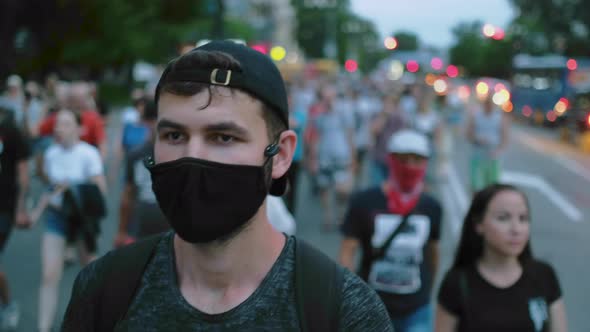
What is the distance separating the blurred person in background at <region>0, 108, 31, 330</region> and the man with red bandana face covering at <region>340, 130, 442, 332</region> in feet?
9.11

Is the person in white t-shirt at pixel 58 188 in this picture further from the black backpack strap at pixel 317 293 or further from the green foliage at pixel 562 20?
the green foliage at pixel 562 20

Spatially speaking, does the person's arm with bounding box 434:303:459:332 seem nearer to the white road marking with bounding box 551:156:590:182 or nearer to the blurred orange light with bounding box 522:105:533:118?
the white road marking with bounding box 551:156:590:182

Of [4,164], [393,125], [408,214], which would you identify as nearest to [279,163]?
[408,214]

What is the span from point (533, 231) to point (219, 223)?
992 cm

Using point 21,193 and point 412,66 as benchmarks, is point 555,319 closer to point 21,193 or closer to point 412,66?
point 21,193

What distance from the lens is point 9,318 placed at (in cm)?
643

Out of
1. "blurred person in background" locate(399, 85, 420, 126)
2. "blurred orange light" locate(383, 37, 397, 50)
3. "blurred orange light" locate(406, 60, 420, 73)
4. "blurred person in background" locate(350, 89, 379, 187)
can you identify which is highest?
"blurred orange light" locate(383, 37, 397, 50)

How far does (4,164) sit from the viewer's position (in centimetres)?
638

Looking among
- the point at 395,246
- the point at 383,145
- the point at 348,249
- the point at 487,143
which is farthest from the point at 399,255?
the point at 487,143

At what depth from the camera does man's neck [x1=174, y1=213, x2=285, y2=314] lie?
1.98 meters

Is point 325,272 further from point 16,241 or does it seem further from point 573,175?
point 573,175

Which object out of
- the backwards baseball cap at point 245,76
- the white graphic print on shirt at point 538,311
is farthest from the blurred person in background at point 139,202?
the backwards baseball cap at point 245,76

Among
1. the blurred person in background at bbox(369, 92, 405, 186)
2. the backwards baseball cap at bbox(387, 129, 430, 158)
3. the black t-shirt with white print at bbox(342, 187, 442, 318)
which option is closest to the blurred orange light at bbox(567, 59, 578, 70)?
the blurred person in background at bbox(369, 92, 405, 186)

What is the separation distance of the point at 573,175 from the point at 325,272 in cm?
1783
